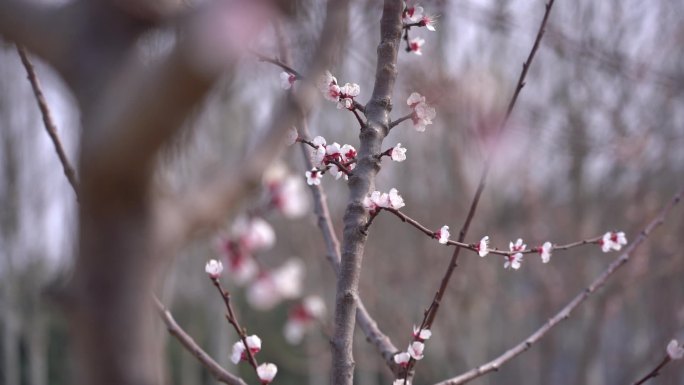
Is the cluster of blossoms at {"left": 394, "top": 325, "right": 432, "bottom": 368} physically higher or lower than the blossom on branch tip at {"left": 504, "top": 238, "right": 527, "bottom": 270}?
lower

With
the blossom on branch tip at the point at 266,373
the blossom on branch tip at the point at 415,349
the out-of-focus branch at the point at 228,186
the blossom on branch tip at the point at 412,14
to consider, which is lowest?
the out-of-focus branch at the point at 228,186

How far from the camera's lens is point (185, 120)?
1.85ft

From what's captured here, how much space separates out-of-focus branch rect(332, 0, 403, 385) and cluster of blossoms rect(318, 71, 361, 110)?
5cm

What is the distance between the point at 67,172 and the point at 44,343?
1083cm

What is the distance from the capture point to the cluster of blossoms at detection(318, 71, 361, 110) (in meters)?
1.34

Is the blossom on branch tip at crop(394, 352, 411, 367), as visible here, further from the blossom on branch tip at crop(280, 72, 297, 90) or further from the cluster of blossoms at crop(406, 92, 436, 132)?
the blossom on branch tip at crop(280, 72, 297, 90)

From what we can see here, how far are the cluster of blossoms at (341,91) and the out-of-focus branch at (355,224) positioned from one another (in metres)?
0.05

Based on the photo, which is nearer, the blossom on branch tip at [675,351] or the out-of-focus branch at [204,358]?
the out-of-focus branch at [204,358]

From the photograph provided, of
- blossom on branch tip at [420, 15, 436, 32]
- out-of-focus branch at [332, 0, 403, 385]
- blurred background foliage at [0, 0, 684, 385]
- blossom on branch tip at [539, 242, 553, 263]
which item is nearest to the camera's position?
out-of-focus branch at [332, 0, 403, 385]

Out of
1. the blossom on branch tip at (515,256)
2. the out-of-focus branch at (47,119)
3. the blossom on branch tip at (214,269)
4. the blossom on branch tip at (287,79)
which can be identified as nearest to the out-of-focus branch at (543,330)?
the blossom on branch tip at (515,256)

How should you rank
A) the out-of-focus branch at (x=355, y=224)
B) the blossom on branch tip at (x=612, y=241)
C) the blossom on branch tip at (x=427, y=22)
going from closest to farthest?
the out-of-focus branch at (x=355, y=224) < the blossom on branch tip at (x=427, y=22) < the blossom on branch tip at (x=612, y=241)

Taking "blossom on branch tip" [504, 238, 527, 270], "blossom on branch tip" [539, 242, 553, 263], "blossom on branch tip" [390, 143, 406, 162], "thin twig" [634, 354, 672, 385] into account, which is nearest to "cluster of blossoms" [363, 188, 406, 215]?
"blossom on branch tip" [390, 143, 406, 162]

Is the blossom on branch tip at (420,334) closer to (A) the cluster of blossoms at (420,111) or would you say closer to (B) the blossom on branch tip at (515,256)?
(B) the blossom on branch tip at (515,256)

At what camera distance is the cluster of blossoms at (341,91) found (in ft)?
4.41
